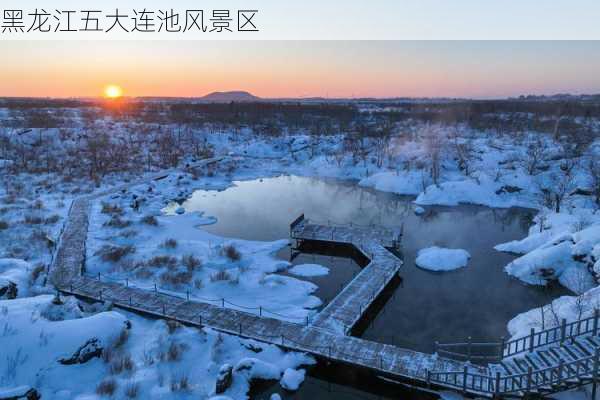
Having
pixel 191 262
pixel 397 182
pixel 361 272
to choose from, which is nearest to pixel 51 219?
pixel 191 262

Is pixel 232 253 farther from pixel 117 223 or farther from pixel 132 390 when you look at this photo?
pixel 132 390

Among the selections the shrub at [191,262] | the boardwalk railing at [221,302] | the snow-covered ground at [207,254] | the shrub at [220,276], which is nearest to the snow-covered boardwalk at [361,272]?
the boardwalk railing at [221,302]

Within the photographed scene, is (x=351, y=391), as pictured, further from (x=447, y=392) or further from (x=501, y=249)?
(x=501, y=249)

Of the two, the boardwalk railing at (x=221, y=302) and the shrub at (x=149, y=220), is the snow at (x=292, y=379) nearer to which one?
the boardwalk railing at (x=221, y=302)

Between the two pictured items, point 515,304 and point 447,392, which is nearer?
point 447,392

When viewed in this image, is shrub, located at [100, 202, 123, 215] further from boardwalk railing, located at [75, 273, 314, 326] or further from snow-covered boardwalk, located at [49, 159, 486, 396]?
boardwalk railing, located at [75, 273, 314, 326]

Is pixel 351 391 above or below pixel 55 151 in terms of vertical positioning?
below

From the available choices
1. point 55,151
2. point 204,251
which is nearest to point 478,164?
point 204,251

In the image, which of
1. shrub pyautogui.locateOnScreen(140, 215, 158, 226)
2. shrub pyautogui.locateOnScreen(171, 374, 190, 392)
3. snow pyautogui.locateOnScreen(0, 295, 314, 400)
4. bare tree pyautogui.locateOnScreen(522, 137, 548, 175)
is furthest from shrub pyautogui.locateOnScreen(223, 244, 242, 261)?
bare tree pyautogui.locateOnScreen(522, 137, 548, 175)
